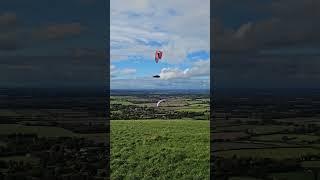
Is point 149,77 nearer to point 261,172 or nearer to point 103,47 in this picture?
point 103,47

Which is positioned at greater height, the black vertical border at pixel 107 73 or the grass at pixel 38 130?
the black vertical border at pixel 107 73

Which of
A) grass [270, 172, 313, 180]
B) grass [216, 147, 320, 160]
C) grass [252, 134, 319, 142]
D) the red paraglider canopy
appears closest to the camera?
the red paraglider canopy

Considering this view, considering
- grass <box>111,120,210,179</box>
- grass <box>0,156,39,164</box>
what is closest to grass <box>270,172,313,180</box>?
grass <box>111,120,210,179</box>

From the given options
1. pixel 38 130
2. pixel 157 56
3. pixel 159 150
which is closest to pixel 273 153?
pixel 159 150

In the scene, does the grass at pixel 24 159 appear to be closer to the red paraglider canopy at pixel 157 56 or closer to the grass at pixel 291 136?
the red paraglider canopy at pixel 157 56

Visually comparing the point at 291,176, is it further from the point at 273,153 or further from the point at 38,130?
the point at 38,130

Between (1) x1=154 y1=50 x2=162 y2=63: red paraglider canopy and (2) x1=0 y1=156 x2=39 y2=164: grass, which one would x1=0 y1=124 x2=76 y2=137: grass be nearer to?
(2) x1=0 y1=156 x2=39 y2=164: grass

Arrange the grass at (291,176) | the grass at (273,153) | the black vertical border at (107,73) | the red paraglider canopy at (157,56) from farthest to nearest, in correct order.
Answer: the grass at (273,153) → the grass at (291,176) → the red paraglider canopy at (157,56) → the black vertical border at (107,73)


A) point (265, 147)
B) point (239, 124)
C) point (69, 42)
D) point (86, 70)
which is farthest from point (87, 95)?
point (265, 147)

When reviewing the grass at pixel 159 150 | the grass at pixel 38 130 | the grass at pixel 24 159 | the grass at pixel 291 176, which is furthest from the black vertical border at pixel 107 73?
the grass at pixel 291 176
